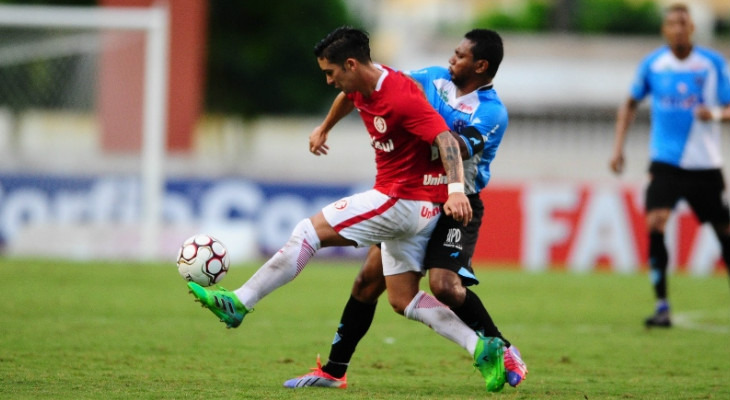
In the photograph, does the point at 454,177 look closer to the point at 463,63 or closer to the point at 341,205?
the point at 341,205

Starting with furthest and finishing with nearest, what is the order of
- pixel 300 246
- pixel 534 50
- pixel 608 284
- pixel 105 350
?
1. pixel 534 50
2. pixel 608 284
3. pixel 105 350
4. pixel 300 246

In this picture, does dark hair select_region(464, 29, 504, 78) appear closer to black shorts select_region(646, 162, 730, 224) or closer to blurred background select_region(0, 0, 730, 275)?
black shorts select_region(646, 162, 730, 224)

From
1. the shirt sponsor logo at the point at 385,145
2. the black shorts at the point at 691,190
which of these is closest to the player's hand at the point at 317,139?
the shirt sponsor logo at the point at 385,145

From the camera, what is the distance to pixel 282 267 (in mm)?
5984

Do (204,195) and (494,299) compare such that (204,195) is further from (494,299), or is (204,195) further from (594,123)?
(594,123)

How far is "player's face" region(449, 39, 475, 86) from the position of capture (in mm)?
6430

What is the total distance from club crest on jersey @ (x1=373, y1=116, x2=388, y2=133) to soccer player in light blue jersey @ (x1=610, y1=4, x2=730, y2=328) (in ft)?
14.0

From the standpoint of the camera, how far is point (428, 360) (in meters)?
7.55

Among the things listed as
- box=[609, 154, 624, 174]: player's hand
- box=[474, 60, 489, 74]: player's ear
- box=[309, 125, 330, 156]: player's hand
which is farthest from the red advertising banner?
box=[474, 60, 489, 74]: player's ear

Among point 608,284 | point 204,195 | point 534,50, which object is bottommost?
point 608,284

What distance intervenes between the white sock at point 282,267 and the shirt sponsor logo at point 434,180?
2.31ft

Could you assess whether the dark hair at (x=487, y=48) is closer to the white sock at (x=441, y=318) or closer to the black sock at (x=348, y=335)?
the white sock at (x=441, y=318)

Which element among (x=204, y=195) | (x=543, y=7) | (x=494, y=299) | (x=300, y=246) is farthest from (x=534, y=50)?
(x=300, y=246)

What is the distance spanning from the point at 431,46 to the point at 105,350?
3005cm
